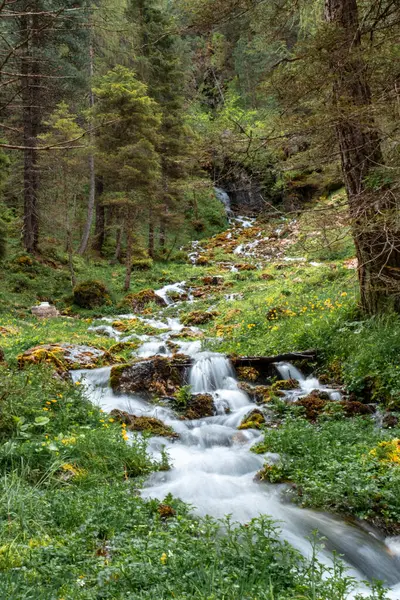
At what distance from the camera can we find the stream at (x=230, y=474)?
3744mm

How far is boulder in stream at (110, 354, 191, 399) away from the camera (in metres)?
7.88

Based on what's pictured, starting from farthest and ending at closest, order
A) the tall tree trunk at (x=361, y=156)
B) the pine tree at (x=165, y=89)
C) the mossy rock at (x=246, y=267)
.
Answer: the pine tree at (x=165, y=89) < the mossy rock at (x=246, y=267) < the tall tree trunk at (x=361, y=156)

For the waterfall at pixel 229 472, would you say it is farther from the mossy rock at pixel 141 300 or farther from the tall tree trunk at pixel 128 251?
the tall tree trunk at pixel 128 251

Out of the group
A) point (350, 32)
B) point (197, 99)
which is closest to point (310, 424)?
point (350, 32)

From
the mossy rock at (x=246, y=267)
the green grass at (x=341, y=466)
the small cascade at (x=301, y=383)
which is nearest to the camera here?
the green grass at (x=341, y=466)

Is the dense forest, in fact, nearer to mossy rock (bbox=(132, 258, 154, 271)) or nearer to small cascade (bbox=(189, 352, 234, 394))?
small cascade (bbox=(189, 352, 234, 394))

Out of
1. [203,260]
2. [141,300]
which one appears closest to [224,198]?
[203,260]

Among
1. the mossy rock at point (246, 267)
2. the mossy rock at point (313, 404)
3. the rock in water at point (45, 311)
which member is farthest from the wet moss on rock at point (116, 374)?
the mossy rock at point (246, 267)

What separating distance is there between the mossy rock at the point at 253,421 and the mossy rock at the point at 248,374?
162 centimetres

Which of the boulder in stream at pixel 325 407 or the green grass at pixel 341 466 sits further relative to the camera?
the boulder in stream at pixel 325 407

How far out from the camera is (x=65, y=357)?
8.62 metres

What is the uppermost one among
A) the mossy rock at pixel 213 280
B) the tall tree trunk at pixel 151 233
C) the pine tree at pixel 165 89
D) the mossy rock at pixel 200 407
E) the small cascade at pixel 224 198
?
the pine tree at pixel 165 89

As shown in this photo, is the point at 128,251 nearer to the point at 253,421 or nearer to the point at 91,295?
the point at 91,295

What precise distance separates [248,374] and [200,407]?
1.47 meters
